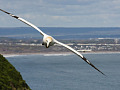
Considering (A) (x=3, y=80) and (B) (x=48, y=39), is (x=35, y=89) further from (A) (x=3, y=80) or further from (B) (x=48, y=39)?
(B) (x=48, y=39)

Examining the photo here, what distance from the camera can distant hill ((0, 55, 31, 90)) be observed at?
70.8 meters

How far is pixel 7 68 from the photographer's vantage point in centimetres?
8262

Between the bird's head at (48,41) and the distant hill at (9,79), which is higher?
the bird's head at (48,41)

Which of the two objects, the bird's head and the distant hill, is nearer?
the bird's head

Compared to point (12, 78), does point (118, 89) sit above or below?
below

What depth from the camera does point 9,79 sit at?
74250 mm

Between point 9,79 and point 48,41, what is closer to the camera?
point 48,41

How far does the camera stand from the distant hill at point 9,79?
7078 centimetres

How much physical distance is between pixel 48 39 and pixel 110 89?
154 m

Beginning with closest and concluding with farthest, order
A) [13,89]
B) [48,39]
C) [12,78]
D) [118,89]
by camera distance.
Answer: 1. [48,39]
2. [13,89]
3. [12,78]
4. [118,89]

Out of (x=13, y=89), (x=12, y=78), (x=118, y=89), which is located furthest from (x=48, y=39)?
(x=118, y=89)

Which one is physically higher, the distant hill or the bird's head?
the bird's head

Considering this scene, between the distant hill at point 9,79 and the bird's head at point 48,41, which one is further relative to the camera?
the distant hill at point 9,79

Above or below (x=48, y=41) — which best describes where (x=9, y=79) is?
below
